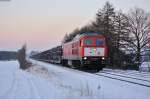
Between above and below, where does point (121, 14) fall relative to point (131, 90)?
above

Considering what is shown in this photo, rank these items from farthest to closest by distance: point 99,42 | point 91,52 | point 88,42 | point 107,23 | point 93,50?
point 107,23, point 99,42, point 88,42, point 93,50, point 91,52

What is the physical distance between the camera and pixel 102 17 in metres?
50.0

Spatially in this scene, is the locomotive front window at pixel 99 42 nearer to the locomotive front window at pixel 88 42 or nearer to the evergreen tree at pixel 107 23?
the locomotive front window at pixel 88 42

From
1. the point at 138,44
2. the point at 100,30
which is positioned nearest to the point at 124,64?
the point at 100,30

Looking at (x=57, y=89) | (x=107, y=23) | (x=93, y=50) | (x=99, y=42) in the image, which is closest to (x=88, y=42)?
(x=93, y=50)

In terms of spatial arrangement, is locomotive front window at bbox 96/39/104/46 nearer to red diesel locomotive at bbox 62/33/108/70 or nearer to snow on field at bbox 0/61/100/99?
red diesel locomotive at bbox 62/33/108/70

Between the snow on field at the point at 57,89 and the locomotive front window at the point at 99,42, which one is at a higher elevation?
the locomotive front window at the point at 99,42

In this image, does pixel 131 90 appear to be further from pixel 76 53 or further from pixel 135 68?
pixel 76 53

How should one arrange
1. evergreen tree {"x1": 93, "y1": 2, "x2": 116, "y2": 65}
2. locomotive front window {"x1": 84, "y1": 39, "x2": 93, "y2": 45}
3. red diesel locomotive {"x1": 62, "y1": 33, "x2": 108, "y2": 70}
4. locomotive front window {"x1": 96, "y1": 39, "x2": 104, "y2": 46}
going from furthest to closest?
evergreen tree {"x1": 93, "y1": 2, "x2": 116, "y2": 65} < locomotive front window {"x1": 96, "y1": 39, "x2": 104, "y2": 46} < locomotive front window {"x1": 84, "y1": 39, "x2": 93, "y2": 45} < red diesel locomotive {"x1": 62, "y1": 33, "x2": 108, "y2": 70}

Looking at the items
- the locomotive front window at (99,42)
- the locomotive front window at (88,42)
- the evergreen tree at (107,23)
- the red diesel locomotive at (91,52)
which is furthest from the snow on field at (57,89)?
the evergreen tree at (107,23)

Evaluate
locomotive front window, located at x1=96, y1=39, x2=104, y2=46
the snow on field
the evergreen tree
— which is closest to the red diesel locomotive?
locomotive front window, located at x1=96, y1=39, x2=104, y2=46

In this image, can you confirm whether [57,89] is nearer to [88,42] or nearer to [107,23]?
[88,42]

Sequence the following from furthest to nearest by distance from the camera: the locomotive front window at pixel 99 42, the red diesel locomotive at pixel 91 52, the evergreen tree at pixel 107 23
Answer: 1. the evergreen tree at pixel 107 23
2. the locomotive front window at pixel 99 42
3. the red diesel locomotive at pixel 91 52

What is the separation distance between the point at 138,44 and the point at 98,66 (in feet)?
81.4
